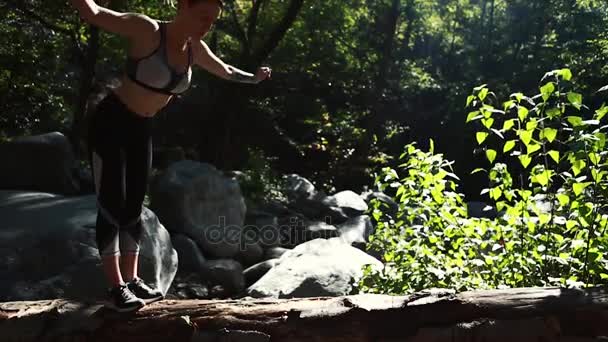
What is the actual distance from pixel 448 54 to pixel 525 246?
28.3 meters

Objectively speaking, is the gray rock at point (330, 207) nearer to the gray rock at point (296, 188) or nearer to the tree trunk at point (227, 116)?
the gray rock at point (296, 188)

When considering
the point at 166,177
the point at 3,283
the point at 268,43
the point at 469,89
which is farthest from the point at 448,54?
the point at 3,283

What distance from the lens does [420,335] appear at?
2.67 m

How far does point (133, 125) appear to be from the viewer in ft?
10.7

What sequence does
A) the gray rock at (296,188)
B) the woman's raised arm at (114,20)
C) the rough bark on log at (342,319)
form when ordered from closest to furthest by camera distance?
the rough bark on log at (342,319)
the woman's raised arm at (114,20)
the gray rock at (296,188)

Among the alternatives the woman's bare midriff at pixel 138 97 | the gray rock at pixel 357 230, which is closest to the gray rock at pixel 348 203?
the gray rock at pixel 357 230

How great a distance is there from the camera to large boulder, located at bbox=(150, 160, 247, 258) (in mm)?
10273

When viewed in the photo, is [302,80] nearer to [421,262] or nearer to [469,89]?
[469,89]

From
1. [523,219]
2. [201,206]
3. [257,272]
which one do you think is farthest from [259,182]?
[523,219]

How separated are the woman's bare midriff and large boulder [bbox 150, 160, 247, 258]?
702 centimetres

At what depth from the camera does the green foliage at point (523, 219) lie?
2936 mm

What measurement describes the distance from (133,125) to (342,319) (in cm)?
144

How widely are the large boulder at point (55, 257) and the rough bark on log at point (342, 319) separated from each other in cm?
247

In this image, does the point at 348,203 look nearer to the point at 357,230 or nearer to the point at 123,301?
the point at 357,230
